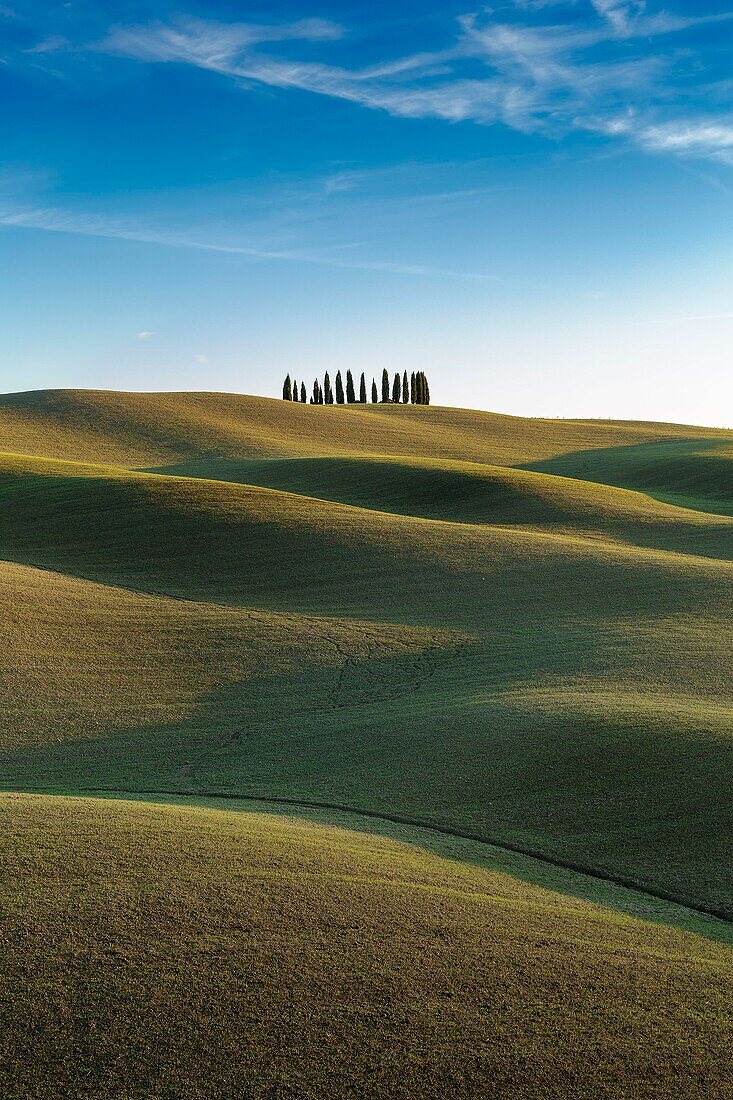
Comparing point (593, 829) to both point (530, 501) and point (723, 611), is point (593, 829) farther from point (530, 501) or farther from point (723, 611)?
point (530, 501)

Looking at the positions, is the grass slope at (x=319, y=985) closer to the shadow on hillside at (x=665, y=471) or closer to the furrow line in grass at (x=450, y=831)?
the furrow line in grass at (x=450, y=831)

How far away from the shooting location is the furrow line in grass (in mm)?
7023

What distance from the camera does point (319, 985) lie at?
15.8 ft

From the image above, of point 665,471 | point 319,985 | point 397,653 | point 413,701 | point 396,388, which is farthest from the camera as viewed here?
point 396,388

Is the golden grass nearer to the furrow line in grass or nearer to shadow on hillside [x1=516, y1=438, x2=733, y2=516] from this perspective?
shadow on hillside [x1=516, y1=438, x2=733, y2=516]

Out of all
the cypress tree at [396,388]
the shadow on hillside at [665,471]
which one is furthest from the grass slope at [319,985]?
the cypress tree at [396,388]

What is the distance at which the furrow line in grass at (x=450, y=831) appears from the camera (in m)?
7.02

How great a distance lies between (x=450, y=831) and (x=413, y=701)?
5.19 m

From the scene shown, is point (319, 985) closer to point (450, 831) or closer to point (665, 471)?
point (450, 831)

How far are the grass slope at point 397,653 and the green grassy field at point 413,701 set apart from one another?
0.20 feet

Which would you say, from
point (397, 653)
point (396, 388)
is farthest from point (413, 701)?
point (396, 388)

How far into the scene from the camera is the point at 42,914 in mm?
5238

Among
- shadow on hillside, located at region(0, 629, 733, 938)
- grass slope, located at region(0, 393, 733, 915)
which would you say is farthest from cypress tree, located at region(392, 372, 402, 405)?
shadow on hillside, located at region(0, 629, 733, 938)

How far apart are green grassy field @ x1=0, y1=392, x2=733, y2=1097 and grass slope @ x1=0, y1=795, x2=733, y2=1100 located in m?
0.03
